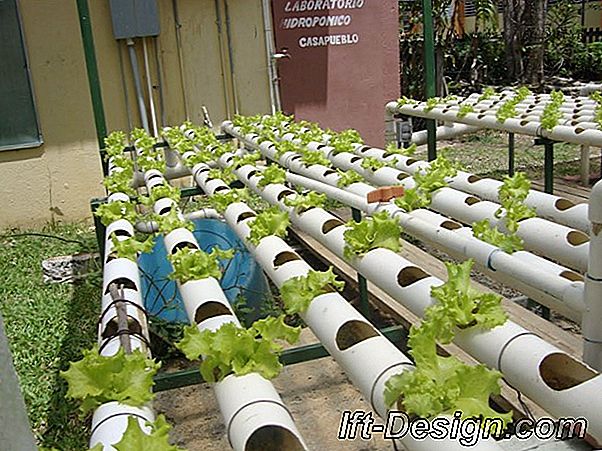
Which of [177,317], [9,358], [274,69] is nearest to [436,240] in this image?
[9,358]

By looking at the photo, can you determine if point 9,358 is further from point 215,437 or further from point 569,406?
point 215,437

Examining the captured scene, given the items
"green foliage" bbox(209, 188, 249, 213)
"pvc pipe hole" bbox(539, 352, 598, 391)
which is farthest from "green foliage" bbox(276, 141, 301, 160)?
"pvc pipe hole" bbox(539, 352, 598, 391)

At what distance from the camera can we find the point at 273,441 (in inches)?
52.0

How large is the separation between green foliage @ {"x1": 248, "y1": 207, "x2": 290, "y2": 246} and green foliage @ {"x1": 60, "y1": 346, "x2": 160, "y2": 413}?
92 cm

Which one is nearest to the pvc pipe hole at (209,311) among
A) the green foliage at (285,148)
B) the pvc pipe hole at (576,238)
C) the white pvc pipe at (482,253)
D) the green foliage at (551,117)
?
the white pvc pipe at (482,253)

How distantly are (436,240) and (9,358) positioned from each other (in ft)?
5.81

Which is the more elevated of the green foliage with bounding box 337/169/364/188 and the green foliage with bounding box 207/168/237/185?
the green foliage with bounding box 337/169/364/188

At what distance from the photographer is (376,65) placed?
756cm

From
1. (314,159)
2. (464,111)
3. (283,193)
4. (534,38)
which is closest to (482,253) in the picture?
(283,193)

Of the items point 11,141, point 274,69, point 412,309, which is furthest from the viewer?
point 274,69

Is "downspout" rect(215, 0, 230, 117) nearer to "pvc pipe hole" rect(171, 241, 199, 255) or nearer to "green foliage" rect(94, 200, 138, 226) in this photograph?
"green foliage" rect(94, 200, 138, 226)

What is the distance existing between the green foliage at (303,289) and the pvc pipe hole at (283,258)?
24cm

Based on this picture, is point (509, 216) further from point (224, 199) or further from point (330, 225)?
point (224, 199)

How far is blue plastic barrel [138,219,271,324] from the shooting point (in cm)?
395
